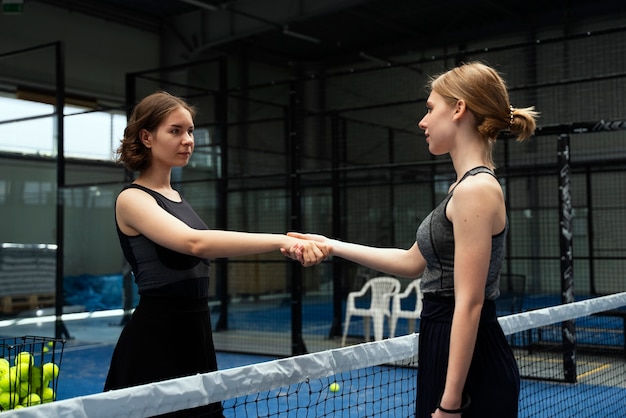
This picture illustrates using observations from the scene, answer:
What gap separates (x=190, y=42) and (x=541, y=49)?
27.3 feet

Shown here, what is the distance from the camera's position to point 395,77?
60.2ft

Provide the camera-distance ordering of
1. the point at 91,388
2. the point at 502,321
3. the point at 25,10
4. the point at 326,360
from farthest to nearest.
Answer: the point at 25,10 → the point at 91,388 → the point at 502,321 → the point at 326,360

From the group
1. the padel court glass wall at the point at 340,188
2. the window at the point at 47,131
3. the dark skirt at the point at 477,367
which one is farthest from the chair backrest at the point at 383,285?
the dark skirt at the point at 477,367

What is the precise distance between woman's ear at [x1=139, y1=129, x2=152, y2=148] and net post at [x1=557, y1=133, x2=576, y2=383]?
17.0ft

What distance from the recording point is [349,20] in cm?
1678

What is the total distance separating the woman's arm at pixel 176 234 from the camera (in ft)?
6.70

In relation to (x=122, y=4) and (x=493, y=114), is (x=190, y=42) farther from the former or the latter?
(x=493, y=114)

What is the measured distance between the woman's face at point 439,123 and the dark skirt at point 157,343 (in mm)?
873

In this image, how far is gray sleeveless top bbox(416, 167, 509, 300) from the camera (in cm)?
186

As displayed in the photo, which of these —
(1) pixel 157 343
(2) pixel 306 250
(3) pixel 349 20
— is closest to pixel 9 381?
(1) pixel 157 343

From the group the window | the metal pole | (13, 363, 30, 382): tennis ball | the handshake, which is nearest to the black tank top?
the handshake

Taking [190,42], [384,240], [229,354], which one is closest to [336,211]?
[229,354]

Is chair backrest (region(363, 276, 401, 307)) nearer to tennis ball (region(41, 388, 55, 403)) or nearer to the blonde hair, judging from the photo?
tennis ball (region(41, 388, 55, 403))

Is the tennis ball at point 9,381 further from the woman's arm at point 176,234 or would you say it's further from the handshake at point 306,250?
the handshake at point 306,250
